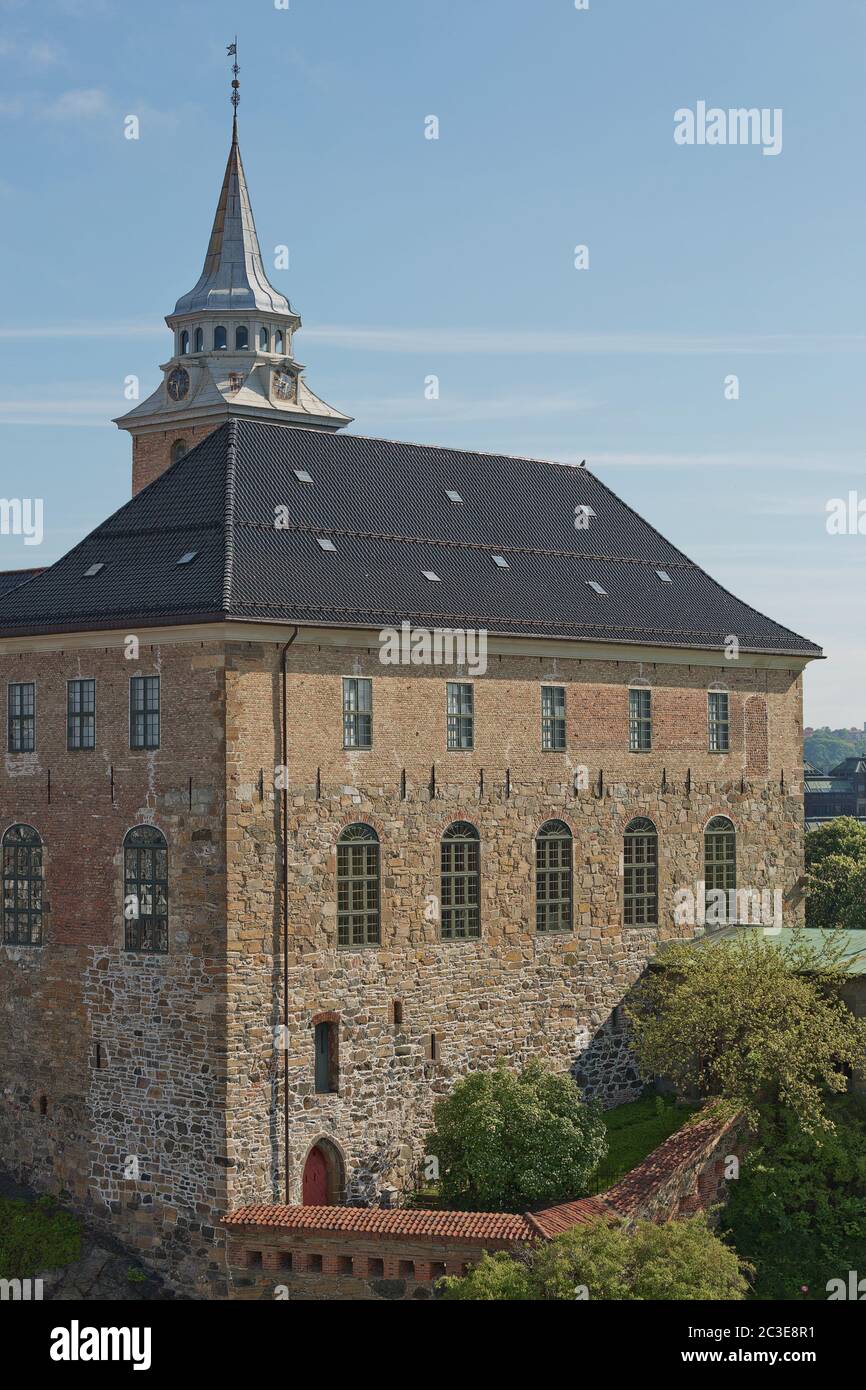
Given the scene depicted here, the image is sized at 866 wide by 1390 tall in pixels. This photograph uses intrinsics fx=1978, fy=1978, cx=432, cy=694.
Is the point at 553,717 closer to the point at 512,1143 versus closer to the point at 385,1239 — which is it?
the point at 512,1143

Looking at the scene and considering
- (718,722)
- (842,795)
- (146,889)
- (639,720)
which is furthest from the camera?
(842,795)

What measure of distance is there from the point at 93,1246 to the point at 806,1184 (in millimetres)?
15479

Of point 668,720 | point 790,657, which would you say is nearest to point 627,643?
point 668,720

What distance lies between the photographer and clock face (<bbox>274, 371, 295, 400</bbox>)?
63000 mm

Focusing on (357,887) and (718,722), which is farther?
(718,722)

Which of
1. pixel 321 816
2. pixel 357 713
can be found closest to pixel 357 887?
pixel 321 816

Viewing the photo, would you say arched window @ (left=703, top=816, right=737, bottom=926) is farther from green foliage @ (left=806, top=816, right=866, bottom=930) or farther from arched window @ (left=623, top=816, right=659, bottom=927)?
green foliage @ (left=806, top=816, right=866, bottom=930)

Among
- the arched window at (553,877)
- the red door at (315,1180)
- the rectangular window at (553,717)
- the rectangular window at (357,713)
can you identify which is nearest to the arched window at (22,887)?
the rectangular window at (357,713)

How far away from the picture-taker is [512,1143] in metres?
41.8

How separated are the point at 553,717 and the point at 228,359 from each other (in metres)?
21.1

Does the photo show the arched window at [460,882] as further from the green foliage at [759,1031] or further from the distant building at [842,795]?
the distant building at [842,795]

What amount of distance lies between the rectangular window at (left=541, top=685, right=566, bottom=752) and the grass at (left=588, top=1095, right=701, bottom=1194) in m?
8.83

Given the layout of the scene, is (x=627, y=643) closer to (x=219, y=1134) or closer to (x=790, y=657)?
(x=790, y=657)

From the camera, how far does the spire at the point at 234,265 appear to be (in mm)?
63938
